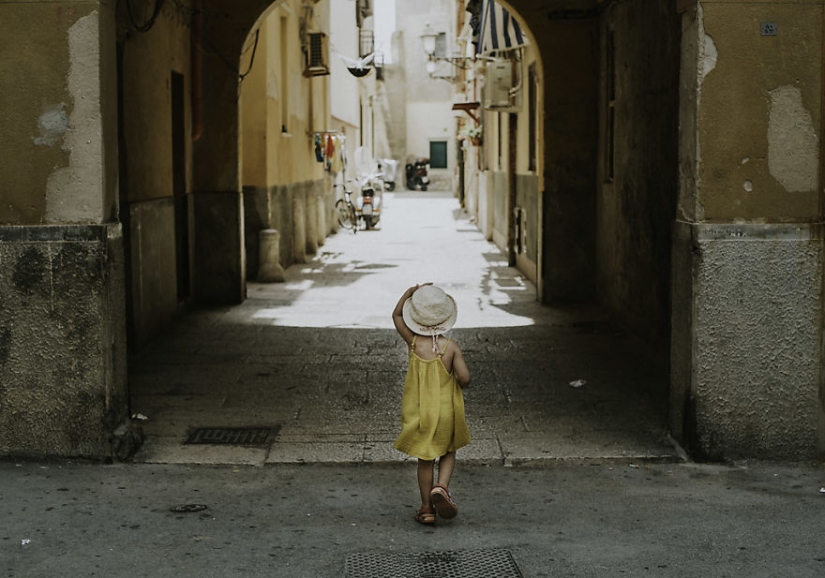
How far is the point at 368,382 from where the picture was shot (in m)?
8.72

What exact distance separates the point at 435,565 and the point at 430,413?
2.60ft

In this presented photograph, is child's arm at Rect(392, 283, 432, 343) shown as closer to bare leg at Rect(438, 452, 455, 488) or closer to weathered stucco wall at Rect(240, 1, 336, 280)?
bare leg at Rect(438, 452, 455, 488)

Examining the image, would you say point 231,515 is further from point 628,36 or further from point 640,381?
point 628,36

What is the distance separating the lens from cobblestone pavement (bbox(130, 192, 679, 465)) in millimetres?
6828

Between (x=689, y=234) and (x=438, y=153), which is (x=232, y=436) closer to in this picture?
(x=689, y=234)

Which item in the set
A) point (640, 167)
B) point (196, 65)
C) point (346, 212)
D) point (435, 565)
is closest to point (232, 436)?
point (435, 565)

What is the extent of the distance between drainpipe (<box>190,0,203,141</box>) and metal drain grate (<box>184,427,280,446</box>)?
6.29 m

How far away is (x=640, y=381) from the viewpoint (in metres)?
8.56

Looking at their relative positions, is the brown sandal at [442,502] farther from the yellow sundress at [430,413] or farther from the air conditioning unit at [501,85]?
the air conditioning unit at [501,85]

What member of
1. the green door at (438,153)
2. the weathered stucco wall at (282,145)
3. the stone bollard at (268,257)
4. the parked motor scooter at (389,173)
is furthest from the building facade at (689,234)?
the green door at (438,153)

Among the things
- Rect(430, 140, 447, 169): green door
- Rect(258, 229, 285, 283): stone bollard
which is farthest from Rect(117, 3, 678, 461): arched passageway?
Rect(430, 140, 447, 169): green door

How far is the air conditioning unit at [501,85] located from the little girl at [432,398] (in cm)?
1285

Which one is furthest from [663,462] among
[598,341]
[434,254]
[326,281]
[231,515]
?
[434,254]

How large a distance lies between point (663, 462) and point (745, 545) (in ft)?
4.66
